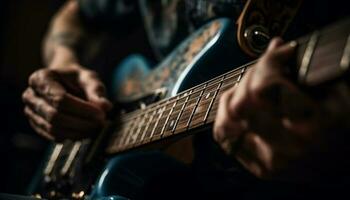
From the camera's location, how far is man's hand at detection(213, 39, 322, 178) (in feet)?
1.32

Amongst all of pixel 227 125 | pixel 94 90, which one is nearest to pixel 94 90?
pixel 94 90

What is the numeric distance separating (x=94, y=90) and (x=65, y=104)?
90 millimetres

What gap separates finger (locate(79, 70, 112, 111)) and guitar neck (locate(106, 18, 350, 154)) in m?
0.05

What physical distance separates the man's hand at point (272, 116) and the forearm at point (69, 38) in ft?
3.12

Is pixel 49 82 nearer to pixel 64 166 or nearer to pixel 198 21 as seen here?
pixel 64 166

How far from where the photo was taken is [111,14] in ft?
4.84

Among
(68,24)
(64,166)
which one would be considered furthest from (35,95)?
(68,24)

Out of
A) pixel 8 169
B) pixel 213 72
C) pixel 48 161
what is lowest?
pixel 8 169

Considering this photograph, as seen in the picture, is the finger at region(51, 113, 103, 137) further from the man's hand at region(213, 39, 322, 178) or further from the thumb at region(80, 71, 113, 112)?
the man's hand at region(213, 39, 322, 178)

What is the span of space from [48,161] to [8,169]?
2.15ft

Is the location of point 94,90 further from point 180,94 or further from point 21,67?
point 21,67

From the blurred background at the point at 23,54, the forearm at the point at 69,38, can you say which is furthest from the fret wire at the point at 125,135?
the blurred background at the point at 23,54

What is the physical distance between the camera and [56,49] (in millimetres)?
1384

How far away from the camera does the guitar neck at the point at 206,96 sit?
1.32 feet
